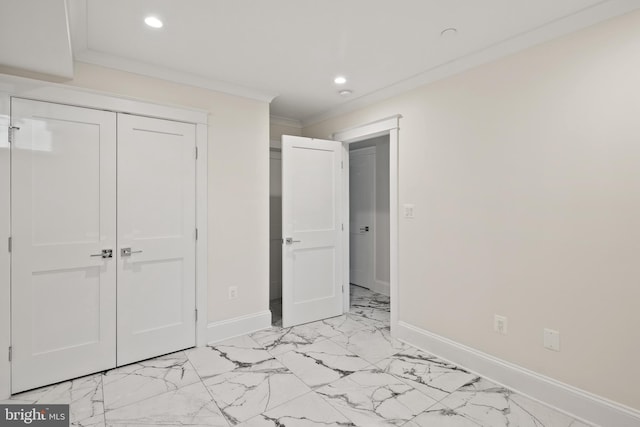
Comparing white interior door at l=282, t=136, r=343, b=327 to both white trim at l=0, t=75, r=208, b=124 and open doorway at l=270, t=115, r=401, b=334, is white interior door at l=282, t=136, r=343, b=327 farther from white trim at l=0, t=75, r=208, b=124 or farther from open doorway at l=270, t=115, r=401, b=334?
white trim at l=0, t=75, r=208, b=124

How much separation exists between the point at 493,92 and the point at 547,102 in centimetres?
39

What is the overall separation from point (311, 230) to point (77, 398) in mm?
2356

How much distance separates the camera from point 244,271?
10.6ft

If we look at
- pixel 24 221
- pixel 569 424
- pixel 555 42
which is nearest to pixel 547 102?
pixel 555 42

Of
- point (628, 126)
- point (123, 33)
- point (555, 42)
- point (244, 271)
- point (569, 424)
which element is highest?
point (123, 33)

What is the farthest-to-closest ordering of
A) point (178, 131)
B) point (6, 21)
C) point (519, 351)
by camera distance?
point (178, 131) < point (519, 351) < point (6, 21)

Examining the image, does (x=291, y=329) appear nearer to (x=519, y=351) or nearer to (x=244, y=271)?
(x=244, y=271)

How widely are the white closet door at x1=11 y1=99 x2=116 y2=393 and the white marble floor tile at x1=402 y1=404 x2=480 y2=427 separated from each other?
230cm

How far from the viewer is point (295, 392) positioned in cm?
221

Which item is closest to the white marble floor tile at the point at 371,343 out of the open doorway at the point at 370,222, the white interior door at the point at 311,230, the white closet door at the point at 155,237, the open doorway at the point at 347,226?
the open doorway at the point at 347,226

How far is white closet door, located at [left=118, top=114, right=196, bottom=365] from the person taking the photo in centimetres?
257

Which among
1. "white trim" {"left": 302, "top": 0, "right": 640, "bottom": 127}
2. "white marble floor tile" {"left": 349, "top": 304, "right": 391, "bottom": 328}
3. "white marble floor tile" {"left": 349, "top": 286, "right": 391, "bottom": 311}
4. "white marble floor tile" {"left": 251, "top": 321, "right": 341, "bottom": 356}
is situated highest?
"white trim" {"left": 302, "top": 0, "right": 640, "bottom": 127}

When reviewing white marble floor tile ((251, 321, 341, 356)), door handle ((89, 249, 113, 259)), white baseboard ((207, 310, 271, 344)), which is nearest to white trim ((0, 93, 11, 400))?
door handle ((89, 249, 113, 259))

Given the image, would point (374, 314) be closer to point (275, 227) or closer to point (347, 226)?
point (347, 226)
